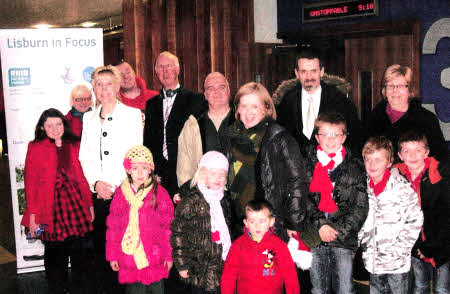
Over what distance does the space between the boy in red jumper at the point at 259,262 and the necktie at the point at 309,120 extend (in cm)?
85

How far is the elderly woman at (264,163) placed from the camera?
10.1 feet

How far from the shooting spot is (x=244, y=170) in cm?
319

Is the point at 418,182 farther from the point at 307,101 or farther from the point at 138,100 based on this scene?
the point at 138,100

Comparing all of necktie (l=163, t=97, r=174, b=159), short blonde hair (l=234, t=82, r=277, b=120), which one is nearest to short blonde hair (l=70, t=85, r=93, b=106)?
necktie (l=163, t=97, r=174, b=159)

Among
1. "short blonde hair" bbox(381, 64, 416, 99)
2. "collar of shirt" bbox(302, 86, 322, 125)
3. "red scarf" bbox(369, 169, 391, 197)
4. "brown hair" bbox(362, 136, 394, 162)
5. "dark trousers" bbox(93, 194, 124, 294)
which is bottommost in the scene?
"dark trousers" bbox(93, 194, 124, 294)

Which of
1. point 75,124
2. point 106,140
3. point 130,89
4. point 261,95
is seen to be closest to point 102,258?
point 75,124

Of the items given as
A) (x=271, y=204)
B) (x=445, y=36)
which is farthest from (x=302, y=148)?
(x=445, y=36)

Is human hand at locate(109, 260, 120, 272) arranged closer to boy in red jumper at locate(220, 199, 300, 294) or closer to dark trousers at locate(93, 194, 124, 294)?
dark trousers at locate(93, 194, 124, 294)

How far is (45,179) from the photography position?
12.3 feet

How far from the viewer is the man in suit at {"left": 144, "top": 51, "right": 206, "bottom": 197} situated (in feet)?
13.4

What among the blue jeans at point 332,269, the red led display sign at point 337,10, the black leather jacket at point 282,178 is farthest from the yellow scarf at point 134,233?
the red led display sign at point 337,10

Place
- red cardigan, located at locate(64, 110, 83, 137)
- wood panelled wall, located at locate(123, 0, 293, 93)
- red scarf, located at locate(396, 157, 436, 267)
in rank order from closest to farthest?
red scarf, located at locate(396, 157, 436, 267)
red cardigan, located at locate(64, 110, 83, 137)
wood panelled wall, located at locate(123, 0, 293, 93)

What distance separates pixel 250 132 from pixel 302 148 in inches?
20.3

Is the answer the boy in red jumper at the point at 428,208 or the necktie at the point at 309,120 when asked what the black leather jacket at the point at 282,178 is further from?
the boy in red jumper at the point at 428,208
